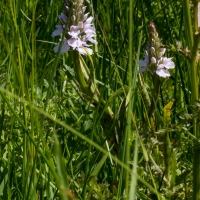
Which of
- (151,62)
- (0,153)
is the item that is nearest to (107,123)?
(151,62)

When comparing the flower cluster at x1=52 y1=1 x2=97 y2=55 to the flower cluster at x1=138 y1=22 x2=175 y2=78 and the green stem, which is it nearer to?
the flower cluster at x1=138 y1=22 x2=175 y2=78

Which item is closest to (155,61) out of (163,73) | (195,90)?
(163,73)

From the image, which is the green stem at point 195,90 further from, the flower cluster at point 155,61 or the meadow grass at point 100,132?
the flower cluster at point 155,61

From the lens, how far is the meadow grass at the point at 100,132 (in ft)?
3.23

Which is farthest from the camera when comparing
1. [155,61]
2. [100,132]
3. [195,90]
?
[100,132]

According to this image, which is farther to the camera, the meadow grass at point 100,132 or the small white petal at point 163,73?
the small white petal at point 163,73

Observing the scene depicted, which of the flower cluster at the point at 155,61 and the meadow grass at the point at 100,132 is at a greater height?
the flower cluster at the point at 155,61

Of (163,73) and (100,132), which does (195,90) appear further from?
(100,132)

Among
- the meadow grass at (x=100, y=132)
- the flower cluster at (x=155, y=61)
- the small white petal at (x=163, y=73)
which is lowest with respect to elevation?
the meadow grass at (x=100, y=132)

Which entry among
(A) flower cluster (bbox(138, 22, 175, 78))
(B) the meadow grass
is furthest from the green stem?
(A) flower cluster (bbox(138, 22, 175, 78))

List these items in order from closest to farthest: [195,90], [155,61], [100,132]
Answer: [195,90] → [155,61] → [100,132]

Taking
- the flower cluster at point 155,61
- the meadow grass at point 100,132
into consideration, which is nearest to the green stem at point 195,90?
the meadow grass at point 100,132

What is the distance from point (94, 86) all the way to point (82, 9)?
9.1 inches

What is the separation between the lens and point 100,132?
169 cm
